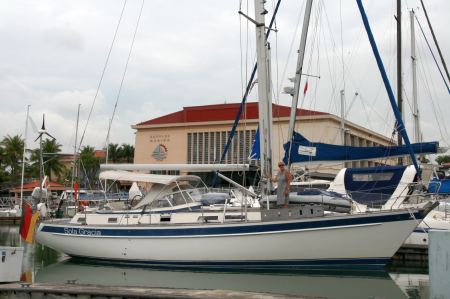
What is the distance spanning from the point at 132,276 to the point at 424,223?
1079 centimetres

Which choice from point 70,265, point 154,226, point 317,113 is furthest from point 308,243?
point 317,113

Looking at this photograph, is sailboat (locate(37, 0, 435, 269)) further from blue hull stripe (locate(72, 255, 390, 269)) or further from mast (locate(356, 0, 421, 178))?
mast (locate(356, 0, 421, 178))

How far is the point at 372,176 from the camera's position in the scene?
19.4 meters

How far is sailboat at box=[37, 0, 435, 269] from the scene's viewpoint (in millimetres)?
14844

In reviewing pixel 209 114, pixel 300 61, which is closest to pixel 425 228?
pixel 300 61

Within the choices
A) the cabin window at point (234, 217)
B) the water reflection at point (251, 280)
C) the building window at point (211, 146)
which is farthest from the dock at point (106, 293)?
the building window at point (211, 146)

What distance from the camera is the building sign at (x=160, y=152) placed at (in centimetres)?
6625

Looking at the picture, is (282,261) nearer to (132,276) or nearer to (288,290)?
(288,290)

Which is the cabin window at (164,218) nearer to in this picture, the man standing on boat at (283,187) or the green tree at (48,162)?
the man standing on boat at (283,187)

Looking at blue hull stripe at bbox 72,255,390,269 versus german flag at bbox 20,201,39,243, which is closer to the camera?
german flag at bbox 20,201,39,243

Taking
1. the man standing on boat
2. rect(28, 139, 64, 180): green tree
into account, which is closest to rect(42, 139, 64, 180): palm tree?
rect(28, 139, 64, 180): green tree

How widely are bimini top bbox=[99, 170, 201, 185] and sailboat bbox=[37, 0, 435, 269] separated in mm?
586

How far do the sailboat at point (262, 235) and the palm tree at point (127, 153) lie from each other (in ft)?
252

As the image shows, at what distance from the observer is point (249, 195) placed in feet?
57.7
